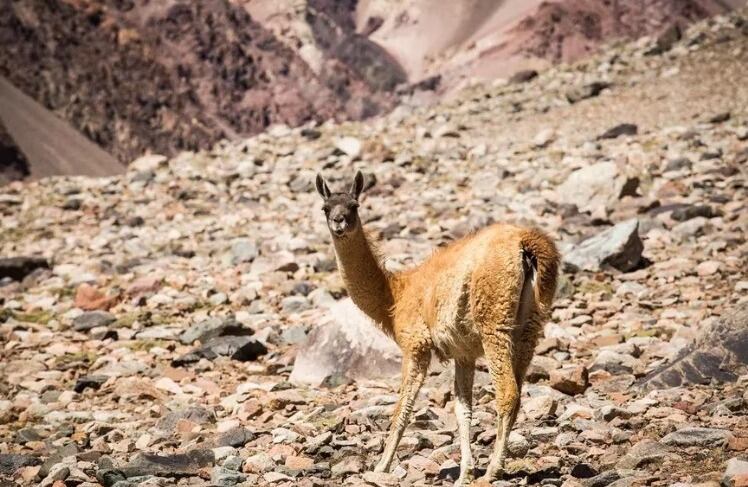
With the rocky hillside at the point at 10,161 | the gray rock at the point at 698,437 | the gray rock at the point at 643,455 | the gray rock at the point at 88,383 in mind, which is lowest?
the gray rock at the point at 698,437

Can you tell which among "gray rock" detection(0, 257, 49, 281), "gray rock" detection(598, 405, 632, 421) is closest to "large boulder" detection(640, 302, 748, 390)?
"gray rock" detection(598, 405, 632, 421)

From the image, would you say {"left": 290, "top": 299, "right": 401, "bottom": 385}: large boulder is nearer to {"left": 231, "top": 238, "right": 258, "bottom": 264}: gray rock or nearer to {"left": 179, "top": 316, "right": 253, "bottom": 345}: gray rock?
{"left": 179, "top": 316, "right": 253, "bottom": 345}: gray rock

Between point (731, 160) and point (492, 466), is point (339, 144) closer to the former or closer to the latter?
point (731, 160)

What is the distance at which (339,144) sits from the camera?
24.0 meters

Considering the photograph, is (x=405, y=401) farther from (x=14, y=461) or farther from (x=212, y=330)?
(x=212, y=330)

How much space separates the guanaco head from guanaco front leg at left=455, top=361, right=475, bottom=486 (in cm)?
166

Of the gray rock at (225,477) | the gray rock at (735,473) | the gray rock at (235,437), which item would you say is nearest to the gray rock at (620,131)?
the gray rock at (235,437)

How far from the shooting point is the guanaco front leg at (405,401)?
6.77 m

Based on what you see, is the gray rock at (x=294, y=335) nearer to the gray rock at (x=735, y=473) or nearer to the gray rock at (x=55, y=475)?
the gray rock at (x=55, y=475)

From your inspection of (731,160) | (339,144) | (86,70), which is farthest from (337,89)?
(731,160)

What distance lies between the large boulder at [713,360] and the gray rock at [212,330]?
5927 millimetres

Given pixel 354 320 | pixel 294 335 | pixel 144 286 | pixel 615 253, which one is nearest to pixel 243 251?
pixel 144 286

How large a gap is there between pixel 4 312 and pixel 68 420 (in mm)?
5150

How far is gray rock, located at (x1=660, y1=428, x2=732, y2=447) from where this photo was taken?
19.7 ft
